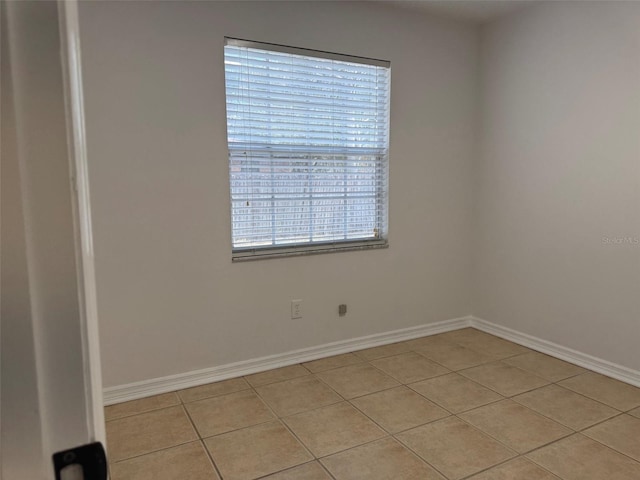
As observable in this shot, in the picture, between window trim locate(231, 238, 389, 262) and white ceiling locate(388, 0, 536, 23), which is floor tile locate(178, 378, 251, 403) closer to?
window trim locate(231, 238, 389, 262)

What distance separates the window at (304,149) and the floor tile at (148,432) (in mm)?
997

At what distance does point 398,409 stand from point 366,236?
1.30 meters

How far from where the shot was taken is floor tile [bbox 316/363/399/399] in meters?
2.75

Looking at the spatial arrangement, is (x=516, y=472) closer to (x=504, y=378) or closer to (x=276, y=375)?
(x=504, y=378)

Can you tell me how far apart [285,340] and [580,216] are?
2.12m

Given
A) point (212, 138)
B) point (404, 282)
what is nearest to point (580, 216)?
point (404, 282)

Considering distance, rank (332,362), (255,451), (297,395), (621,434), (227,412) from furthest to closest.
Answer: (332,362) → (297,395) → (227,412) → (621,434) → (255,451)

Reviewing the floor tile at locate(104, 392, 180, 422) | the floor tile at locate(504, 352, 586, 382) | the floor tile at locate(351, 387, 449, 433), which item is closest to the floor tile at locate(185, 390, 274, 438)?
the floor tile at locate(104, 392, 180, 422)

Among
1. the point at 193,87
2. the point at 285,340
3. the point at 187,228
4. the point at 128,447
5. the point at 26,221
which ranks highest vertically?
the point at 193,87

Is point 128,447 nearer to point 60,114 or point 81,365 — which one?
point 81,365

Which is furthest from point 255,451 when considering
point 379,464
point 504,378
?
point 504,378

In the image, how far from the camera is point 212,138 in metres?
2.74

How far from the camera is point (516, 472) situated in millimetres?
1972

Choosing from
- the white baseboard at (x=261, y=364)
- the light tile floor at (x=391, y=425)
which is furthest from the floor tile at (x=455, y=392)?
the white baseboard at (x=261, y=364)
